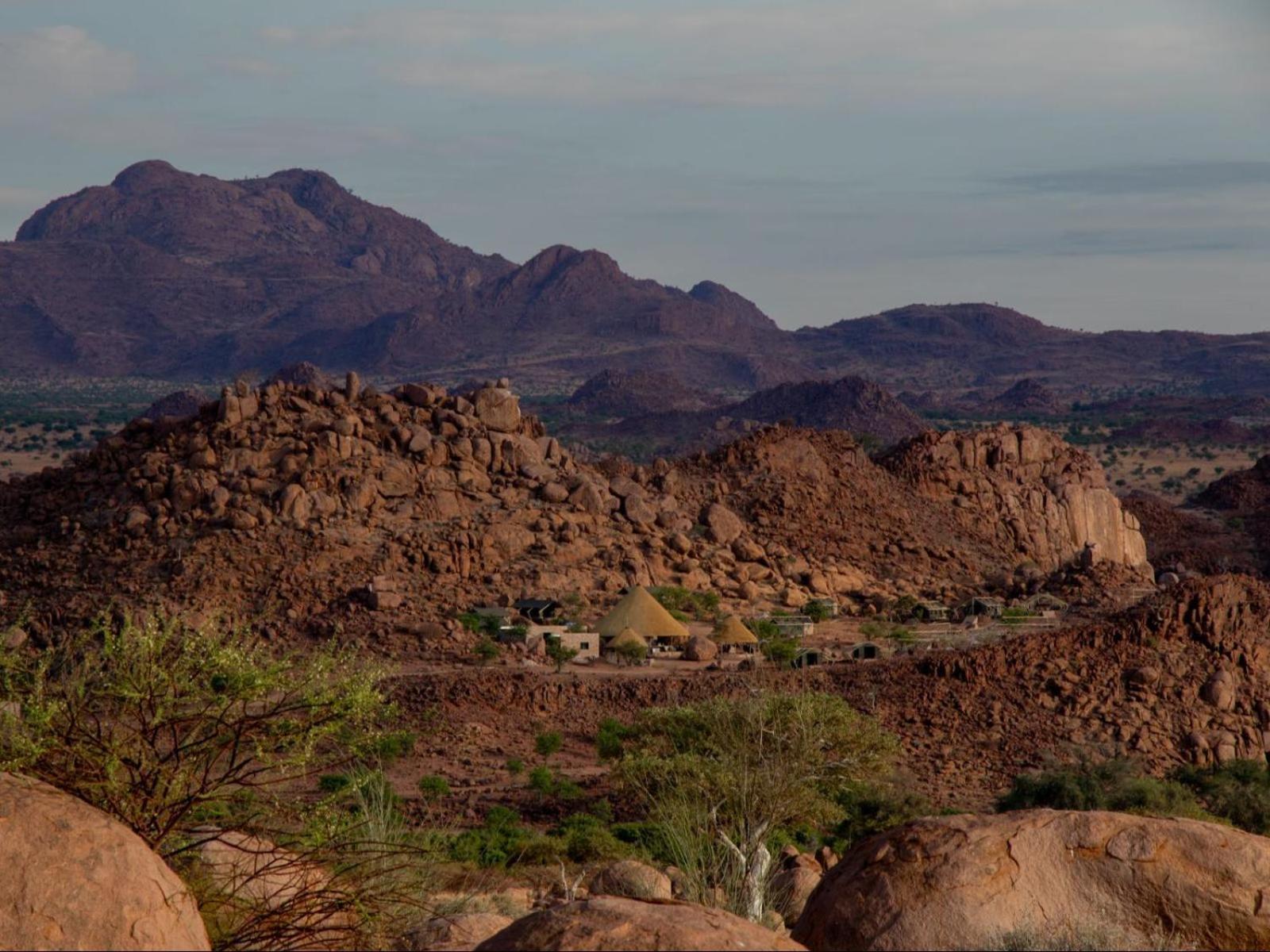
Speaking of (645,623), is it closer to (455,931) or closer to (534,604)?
(534,604)

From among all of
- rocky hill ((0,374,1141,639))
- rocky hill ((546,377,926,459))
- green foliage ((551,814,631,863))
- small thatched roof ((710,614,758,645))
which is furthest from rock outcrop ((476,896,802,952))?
rocky hill ((546,377,926,459))

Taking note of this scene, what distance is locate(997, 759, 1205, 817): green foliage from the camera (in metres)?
23.8

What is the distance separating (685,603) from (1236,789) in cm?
1522

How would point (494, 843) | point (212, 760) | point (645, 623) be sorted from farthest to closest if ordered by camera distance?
point (645, 623), point (494, 843), point (212, 760)

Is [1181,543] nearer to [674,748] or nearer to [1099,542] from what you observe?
[1099,542]

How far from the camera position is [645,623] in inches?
1398

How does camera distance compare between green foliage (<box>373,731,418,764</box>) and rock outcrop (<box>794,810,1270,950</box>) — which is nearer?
rock outcrop (<box>794,810,1270,950</box>)

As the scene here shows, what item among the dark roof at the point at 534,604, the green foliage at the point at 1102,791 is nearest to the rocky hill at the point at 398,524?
the dark roof at the point at 534,604

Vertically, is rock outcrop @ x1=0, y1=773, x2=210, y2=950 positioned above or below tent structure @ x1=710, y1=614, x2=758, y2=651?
above

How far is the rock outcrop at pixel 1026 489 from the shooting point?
5238 cm

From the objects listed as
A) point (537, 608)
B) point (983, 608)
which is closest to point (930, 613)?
point (983, 608)

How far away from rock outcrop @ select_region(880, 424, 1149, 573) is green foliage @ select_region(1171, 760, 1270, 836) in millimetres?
23582

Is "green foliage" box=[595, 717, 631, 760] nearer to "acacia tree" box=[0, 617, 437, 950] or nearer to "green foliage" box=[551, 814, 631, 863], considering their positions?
"green foliage" box=[551, 814, 631, 863]

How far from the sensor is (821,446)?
5194 centimetres
